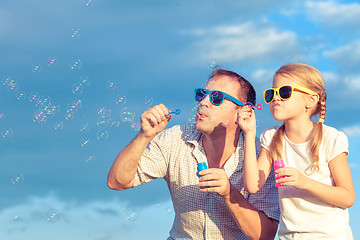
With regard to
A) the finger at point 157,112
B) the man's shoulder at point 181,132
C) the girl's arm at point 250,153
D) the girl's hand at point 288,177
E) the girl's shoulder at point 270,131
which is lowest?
the girl's hand at point 288,177

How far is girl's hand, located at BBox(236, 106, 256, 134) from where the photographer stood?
4176 millimetres

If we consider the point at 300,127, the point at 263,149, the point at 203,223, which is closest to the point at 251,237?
the point at 203,223

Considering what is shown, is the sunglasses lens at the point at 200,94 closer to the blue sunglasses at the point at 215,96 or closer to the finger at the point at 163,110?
the blue sunglasses at the point at 215,96

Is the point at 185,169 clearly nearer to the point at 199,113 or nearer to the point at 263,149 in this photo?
the point at 199,113

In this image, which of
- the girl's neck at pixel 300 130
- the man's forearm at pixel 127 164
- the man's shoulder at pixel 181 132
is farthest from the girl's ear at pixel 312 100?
the man's forearm at pixel 127 164

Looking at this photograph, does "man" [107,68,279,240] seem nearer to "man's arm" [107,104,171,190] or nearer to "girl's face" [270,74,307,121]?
"man's arm" [107,104,171,190]

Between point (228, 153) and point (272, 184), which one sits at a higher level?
point (228, 153)

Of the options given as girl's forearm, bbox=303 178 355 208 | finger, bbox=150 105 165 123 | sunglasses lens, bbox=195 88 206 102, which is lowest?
girl's forearm, bbox=303 178 355 208

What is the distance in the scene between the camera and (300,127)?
4.23m

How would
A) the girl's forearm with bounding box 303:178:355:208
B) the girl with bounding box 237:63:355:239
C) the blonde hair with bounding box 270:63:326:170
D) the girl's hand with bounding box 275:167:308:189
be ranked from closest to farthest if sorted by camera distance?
the girl's hand with bounding box 275:167:308:189 < the girl's forearm with bounding box 303:178:355:208 < the girl with bounding box 237:63:355:239 < the blonde hair with bounding box 270:63:326:170

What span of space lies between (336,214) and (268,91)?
1.21m

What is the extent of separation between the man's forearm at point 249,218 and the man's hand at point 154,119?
0.90 meters

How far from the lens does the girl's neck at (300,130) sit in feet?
13.9

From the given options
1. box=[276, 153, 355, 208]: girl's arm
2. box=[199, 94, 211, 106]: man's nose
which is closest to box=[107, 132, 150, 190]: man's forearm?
box=[199, 94, 211, 106]: man's nose
